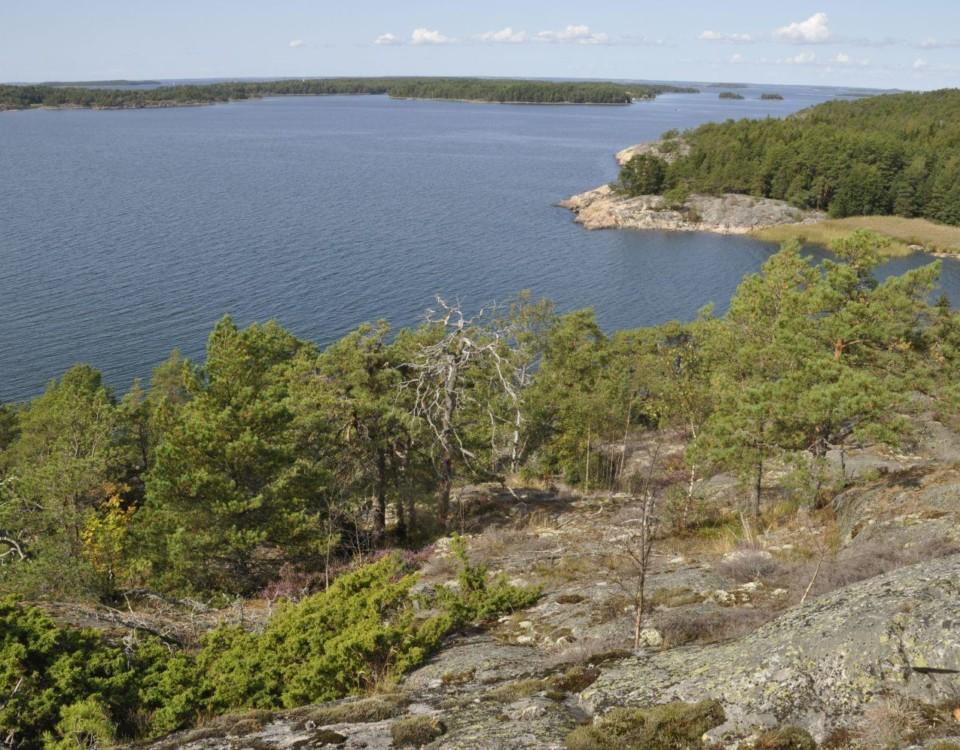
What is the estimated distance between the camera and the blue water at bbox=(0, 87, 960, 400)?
5522 cm

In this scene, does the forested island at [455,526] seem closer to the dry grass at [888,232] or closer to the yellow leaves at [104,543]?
the yellow leaves at [104,543]

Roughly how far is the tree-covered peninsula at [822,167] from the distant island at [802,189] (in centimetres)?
15

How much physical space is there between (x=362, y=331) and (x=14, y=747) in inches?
574

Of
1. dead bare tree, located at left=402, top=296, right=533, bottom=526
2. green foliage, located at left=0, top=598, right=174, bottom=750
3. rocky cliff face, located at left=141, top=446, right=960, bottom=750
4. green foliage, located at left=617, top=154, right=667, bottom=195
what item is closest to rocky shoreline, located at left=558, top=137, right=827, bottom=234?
green foliage, located at left=617, top=154, right=667, bottom=195

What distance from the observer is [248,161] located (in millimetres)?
137875

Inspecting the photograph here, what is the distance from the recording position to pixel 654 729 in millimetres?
6930

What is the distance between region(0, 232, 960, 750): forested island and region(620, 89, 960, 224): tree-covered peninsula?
85.4m

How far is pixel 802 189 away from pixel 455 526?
102383mm

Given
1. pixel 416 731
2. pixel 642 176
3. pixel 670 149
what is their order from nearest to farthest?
pixel 416 731, pixel 642 176, pixel 670 149

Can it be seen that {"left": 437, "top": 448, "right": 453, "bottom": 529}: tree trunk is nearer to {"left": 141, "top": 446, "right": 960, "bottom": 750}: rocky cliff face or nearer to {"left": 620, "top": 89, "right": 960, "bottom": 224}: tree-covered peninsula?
{"left": 141, "top": 446, "right": 960, "bottom": 750}: rocky cliff face

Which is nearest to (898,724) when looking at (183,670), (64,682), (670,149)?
(183,670)

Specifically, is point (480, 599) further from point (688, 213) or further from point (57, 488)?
point (688, 213)

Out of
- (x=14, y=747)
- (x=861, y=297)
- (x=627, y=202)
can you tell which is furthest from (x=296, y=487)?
(x=627, y=202)

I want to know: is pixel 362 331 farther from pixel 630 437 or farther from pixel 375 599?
pixel 630 437
